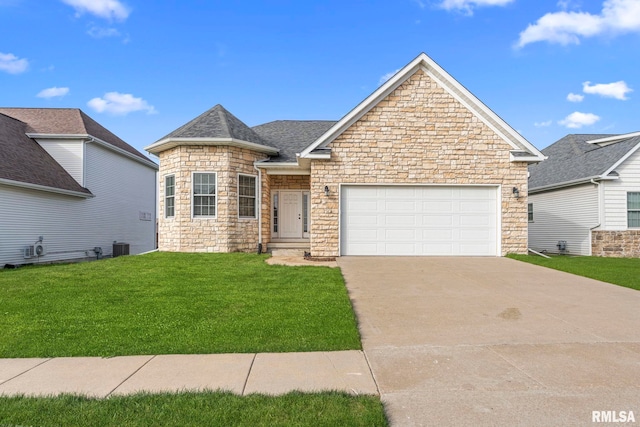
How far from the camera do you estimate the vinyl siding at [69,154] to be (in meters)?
16.5

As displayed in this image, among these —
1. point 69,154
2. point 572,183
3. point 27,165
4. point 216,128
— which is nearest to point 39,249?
point 27,165

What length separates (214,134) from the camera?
1392 cm

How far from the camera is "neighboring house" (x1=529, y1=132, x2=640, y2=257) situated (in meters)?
15.8

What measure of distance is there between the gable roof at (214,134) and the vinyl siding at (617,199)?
46.3 ft

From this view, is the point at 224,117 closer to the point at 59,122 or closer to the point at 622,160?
the point at 59,122

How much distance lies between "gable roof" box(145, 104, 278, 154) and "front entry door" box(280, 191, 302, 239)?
196 cm

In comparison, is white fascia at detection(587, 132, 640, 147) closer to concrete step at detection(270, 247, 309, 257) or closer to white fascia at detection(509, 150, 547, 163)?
white fascia at detection(509, 150, 547, 163)

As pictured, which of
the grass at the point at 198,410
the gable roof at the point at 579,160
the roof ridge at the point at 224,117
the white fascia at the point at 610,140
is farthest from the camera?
the white fascia at the point at 610,140

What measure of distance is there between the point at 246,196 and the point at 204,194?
157cm

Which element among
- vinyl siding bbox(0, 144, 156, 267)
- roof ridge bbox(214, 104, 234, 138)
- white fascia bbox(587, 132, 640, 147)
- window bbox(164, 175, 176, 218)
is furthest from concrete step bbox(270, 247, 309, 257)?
white fascia bbox(587, 132, 640, 147)

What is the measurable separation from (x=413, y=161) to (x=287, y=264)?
18.2 ft

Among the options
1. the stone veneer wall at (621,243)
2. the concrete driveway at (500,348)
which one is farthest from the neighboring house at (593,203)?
the concrete driveway at (500,348)

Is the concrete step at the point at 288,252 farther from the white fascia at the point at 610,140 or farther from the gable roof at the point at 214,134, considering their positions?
the white fascia at the point at 610,140

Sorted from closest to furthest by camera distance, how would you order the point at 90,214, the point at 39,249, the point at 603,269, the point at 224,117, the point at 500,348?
the point at 500,348 < the point at 603,269 < the point at 39,249 < the point at 224,117 < the point at 90,214
